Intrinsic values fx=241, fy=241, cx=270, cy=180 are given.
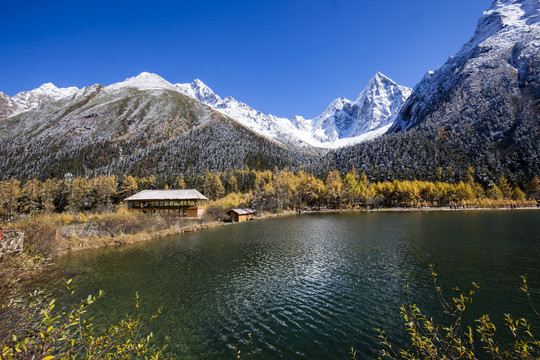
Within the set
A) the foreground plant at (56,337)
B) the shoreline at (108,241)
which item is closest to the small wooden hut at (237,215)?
the shoreline at (108,241)

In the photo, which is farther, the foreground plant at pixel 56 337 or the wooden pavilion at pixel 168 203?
the wooden pavilion at pixel 168 203

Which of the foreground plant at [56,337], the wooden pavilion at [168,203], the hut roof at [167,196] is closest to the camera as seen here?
the foreground plant at [56,337]

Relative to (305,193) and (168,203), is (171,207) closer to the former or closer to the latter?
(168,203)

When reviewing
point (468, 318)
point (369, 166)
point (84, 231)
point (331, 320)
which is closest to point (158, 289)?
point (331, 320)

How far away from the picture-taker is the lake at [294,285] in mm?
12773

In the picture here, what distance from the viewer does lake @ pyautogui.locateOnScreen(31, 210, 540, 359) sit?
1277cm

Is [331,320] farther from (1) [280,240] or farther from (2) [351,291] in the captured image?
(1) [280,240]

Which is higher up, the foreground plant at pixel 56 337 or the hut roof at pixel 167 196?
the hut roof at pixel 167 196

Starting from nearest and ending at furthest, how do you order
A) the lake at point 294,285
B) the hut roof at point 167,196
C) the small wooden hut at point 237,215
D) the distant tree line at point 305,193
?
the lake at point 294,285 → the hut roof at point 167,196 → the small wooden hut at point 237,215 → the distant tree line at point 305,193

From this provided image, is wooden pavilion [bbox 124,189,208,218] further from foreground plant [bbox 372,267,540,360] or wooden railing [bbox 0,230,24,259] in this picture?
foreground plant [bbox 372,267,540,360]

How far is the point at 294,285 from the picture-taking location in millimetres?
19641

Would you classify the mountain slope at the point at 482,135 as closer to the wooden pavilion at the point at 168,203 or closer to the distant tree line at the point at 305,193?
the distant tree line at the point at 305,193

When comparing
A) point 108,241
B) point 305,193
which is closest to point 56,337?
point 108,241

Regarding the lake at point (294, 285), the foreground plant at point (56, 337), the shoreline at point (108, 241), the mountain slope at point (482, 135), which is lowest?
the lake at point (294, 285)
